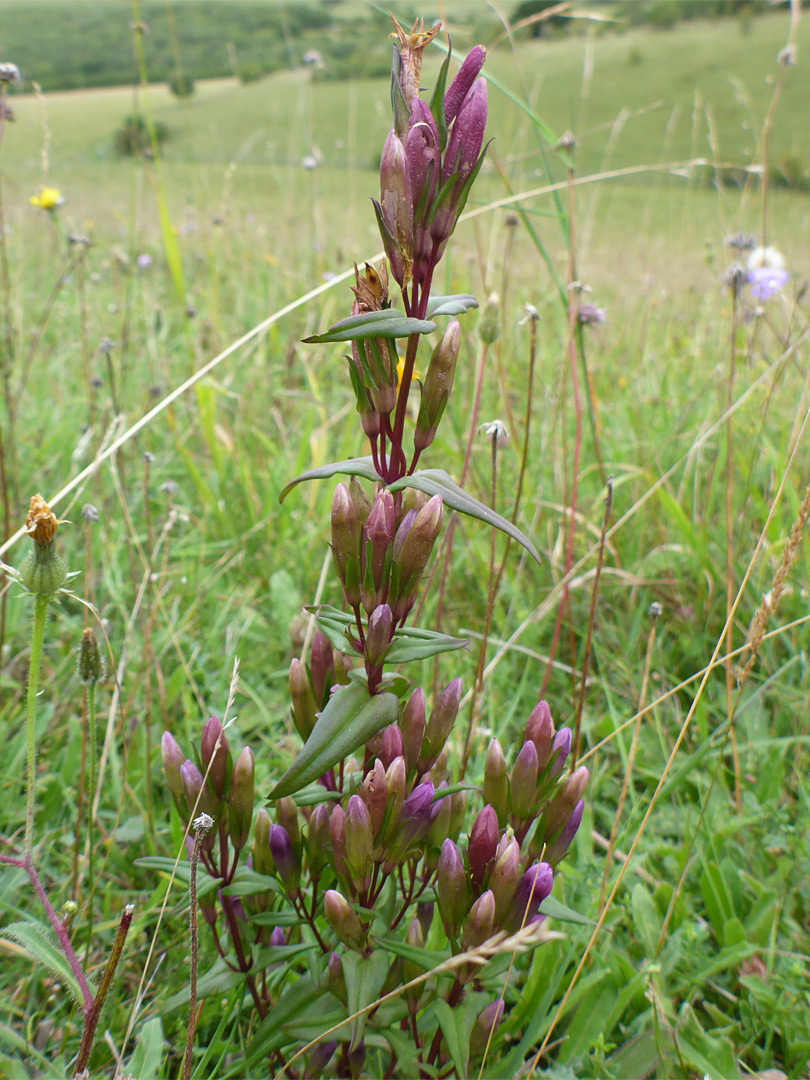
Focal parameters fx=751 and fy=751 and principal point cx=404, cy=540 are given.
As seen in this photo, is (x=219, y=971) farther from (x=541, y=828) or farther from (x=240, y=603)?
(x=240, y=603)

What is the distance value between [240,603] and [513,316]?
8.69ft

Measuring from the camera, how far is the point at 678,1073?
1229 mm

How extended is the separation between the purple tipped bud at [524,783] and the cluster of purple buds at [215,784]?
391 mm

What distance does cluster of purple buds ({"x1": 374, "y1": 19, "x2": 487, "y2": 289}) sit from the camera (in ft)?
2.86

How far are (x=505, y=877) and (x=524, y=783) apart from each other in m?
0.16

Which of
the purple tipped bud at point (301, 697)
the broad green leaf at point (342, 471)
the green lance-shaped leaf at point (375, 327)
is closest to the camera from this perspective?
the green lance-shaped leaf at point (375, 327)

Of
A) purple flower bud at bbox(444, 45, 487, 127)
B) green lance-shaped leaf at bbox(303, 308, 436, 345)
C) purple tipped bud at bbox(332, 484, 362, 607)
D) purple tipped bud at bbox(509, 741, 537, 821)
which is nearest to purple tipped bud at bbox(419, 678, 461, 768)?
purple tipped bud at bbox(509, 741, 537, 821)

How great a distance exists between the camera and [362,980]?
97cm

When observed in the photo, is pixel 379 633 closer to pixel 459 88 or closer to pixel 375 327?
pixel 375 327

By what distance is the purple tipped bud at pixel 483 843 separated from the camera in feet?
3.35

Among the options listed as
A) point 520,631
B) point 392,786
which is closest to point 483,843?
point 392,786

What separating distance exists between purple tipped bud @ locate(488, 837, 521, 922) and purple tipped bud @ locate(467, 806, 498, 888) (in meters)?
0.03

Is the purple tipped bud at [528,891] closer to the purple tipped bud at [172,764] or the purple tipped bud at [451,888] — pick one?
the purple tipped bud at [451,888]

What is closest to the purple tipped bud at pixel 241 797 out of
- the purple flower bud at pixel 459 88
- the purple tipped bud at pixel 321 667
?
the purple tipped bud at pixel 321 667
